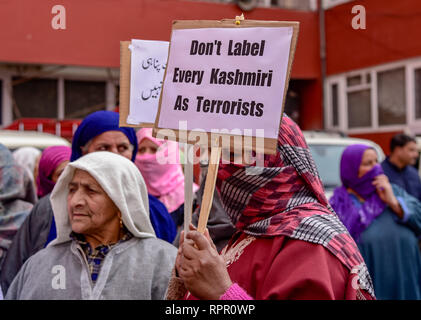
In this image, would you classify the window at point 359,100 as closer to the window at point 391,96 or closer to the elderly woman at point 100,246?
the window at point 391,96

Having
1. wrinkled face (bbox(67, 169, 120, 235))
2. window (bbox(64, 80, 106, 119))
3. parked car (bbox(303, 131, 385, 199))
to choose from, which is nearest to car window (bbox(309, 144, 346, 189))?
parked car (bbox(303, 131, 385, 199))

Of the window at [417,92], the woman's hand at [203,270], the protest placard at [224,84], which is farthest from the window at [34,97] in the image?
the woman's hand at [203,270]

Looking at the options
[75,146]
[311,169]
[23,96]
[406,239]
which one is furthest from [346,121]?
[311,169]

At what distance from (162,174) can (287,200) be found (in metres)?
2.63

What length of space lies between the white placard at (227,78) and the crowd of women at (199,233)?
141 mm

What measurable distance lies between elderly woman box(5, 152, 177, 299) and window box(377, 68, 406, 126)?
33.4 ft

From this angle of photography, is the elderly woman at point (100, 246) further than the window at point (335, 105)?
No

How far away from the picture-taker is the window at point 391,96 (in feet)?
39.4

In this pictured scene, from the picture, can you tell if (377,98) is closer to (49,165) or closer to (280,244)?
(49,165)

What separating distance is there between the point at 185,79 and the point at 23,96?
11.0 meters

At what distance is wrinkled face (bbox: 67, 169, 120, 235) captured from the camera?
8.71 ft

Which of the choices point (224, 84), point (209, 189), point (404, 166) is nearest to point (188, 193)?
point (209, 189)
